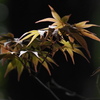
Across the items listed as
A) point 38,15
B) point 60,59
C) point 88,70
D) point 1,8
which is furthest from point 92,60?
point 1,8

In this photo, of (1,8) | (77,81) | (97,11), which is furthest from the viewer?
(1,8)

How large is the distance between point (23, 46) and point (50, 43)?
85 mm

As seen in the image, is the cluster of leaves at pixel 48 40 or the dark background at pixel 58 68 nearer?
the cluster of leaves at pixel 48 40

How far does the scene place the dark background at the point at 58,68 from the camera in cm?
146

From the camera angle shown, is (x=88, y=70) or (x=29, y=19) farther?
(x=29, y=19)

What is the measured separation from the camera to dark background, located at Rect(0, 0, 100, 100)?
1.46m

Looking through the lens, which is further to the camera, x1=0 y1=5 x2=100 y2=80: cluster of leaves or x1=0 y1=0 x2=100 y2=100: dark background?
x1=0 y1=0 x2=100 y2=100: dark background

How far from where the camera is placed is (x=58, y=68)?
1.50 metres

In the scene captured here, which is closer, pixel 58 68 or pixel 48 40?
pixel 48 40

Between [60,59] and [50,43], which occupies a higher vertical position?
[50,43]

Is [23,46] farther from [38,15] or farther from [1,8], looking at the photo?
[1,8]

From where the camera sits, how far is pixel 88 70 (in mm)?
1485

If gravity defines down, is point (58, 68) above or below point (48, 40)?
below

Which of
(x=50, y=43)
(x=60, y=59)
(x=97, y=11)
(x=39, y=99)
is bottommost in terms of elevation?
(x=39, y=99)
